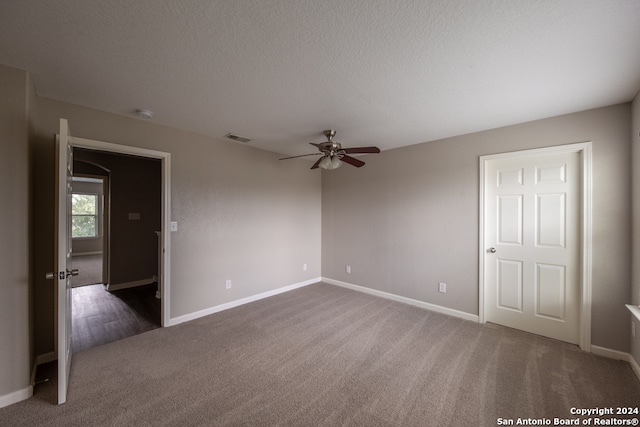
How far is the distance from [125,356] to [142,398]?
0.78 meters

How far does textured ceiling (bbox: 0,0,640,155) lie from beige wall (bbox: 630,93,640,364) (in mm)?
227

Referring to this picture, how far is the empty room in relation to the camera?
5.01 feet

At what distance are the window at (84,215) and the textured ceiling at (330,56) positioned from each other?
776cm

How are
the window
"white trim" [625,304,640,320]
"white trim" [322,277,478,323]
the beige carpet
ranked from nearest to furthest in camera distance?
the beige carpet
"white trim" [625,304,640,320]
"white trim" [322,277,478,323]
the window

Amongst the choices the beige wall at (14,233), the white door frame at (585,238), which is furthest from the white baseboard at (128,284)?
the white door frame at (585,238)

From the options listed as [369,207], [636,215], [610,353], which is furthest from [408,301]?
[636,215]

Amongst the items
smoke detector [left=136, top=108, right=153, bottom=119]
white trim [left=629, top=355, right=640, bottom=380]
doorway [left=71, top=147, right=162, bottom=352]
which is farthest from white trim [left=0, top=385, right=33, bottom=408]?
white trim [left=629, top=355, right=640, bottom=380]

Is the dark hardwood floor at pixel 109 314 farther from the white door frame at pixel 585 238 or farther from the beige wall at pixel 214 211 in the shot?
the white door frame at pixel 585 238

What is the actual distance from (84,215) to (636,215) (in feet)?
39.6

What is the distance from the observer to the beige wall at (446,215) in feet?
7.84

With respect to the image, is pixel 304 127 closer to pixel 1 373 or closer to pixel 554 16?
pixel 554 16

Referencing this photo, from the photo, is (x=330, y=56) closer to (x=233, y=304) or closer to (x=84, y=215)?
(x=233, y=304)

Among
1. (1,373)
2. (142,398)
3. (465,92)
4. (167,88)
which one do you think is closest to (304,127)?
(167,88)

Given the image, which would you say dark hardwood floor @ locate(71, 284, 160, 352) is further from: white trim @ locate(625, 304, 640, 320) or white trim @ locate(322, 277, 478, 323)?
white trim @ locate(625, 304, 640, 320)
